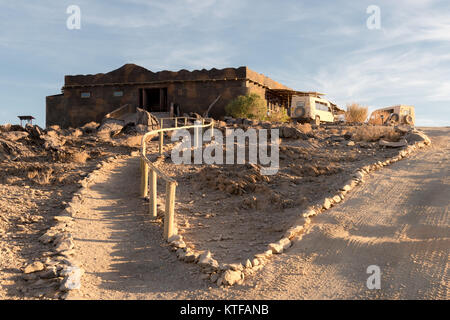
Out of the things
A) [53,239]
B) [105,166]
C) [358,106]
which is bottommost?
[53,239]

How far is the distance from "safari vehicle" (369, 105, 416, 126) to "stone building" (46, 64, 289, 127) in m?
7.20

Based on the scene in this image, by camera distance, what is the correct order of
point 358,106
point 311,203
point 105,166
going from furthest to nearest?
point 358,106 < point 105,166 < point 311,203

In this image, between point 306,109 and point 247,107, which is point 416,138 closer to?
point 306,109

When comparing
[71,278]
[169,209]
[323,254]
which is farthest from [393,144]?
[71,278]

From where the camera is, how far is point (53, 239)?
672 cm

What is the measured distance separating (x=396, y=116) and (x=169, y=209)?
1927 centimetres

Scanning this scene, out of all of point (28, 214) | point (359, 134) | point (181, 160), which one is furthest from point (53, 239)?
point (359, 134)

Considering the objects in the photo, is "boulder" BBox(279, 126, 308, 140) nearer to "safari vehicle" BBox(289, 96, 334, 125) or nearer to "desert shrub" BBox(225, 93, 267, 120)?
"safari vehicle" BBox(289, 96, 334, 125)

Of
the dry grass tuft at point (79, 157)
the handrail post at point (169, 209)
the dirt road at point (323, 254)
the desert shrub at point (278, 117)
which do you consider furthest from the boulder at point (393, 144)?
the desert shrub at point (278, 117)

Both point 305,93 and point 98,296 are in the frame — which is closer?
point 98,296

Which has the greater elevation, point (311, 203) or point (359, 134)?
point (359, 134)
